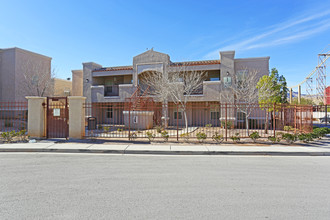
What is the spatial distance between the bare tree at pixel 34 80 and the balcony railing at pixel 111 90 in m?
6.13

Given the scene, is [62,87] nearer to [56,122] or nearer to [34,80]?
[34,80]

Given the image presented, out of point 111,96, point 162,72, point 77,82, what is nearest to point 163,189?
point 162,72

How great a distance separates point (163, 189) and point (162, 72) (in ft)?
60.8

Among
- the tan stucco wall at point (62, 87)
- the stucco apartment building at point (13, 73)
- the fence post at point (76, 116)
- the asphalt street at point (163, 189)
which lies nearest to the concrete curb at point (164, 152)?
the asphalt street at point (163, 189)

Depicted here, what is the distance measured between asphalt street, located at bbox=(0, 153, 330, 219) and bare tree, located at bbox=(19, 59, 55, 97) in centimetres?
1602

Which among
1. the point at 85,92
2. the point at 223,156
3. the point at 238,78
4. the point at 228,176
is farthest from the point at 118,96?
the point at 228,176

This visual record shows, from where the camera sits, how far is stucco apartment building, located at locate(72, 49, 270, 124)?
21.5m

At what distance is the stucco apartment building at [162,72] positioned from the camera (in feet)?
70.5

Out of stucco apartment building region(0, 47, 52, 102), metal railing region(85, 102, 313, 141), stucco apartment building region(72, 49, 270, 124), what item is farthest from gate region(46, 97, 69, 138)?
stucco apartment building region(0, 47, 52, 102)

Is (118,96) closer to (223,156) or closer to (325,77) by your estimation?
(223,156)

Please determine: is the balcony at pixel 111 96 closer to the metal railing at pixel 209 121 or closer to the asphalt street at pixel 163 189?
the metal railing at pixel 209 121

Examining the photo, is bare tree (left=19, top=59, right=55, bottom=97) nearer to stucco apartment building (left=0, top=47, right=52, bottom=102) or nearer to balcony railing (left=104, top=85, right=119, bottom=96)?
stucco apartment building (left=0, top=47, right=52, bottom=102)

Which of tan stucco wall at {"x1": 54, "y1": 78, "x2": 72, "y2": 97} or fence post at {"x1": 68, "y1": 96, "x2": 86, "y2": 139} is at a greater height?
tan stucco wall at {"x1": 54, "y1": 78, "x2": 72, "y2": 97}

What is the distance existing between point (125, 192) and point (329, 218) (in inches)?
148
